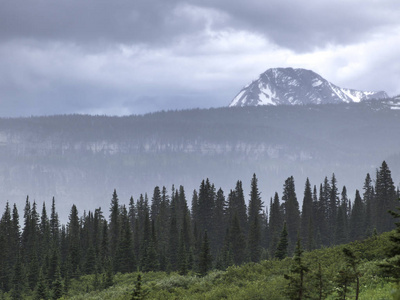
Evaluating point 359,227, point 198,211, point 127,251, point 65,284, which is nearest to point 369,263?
point 65,284

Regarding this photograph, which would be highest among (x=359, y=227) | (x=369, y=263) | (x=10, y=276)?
(x=369, y=263)

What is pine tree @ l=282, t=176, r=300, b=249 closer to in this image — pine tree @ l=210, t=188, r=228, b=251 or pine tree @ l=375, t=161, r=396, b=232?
pine tree @ l=210, t=188, r=228, b=251

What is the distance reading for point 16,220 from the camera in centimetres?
13975

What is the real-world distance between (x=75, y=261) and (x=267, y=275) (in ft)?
232

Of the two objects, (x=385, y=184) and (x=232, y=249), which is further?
(x=385, y=184)

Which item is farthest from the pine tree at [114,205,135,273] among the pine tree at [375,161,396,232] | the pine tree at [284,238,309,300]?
the pine tree at [284,238,309,300]

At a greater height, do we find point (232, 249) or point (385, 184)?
point (385, 184)

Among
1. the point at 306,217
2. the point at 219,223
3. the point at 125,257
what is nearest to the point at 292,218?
the point at 306,217

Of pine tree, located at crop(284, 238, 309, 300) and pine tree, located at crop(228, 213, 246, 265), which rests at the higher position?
pine tree, located at crop(284, 238, 309, 300)

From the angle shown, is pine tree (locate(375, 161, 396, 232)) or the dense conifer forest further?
pine tree (locate(375, 161, 396, 232))

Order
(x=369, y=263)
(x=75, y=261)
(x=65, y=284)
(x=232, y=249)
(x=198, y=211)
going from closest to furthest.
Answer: (x=369, y=263)
(x=65, y=284)
(x=232, y=249)
(x=75, y=261)
(x=198, y=211)

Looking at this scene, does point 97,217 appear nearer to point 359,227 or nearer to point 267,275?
point 359,227

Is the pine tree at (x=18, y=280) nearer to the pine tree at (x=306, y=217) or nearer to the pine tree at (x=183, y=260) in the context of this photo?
the pine tree at (x=183, y=260)

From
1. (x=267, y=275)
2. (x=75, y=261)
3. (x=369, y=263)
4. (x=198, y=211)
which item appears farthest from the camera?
(x=198, y=211)
